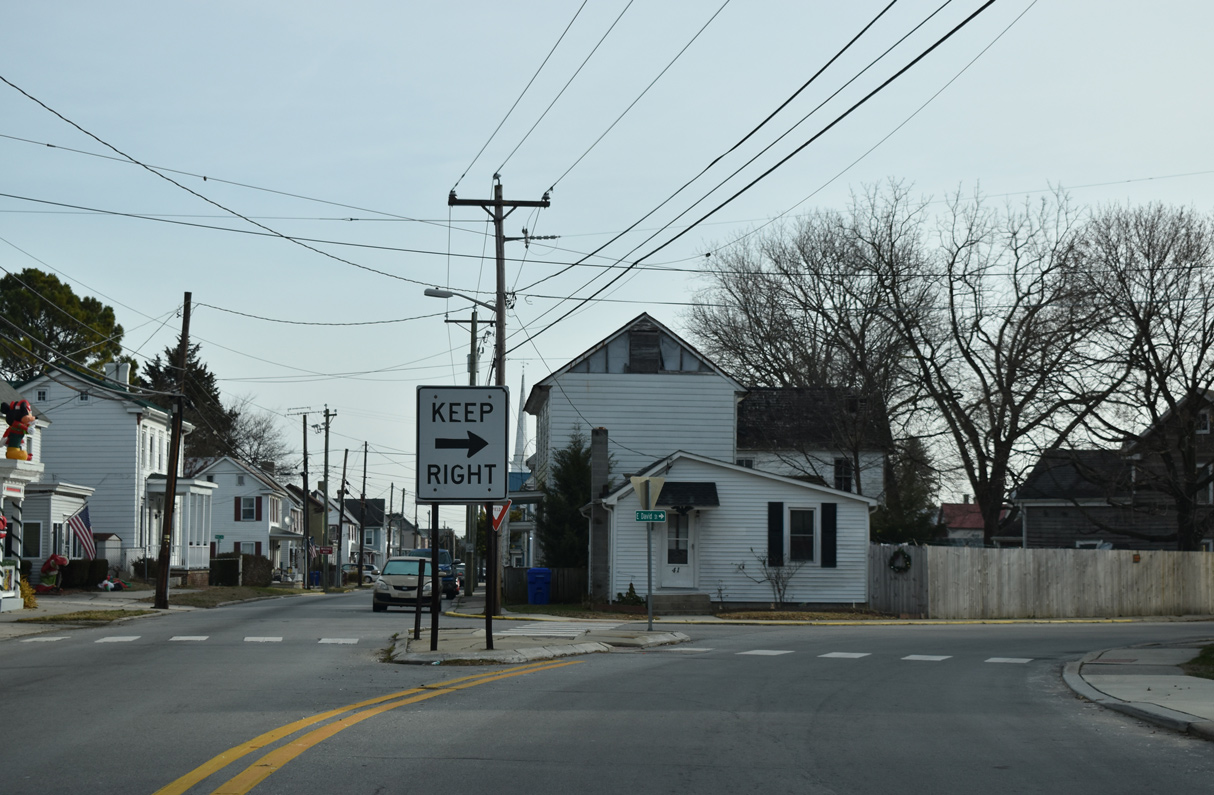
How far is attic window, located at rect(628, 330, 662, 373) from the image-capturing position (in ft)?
143

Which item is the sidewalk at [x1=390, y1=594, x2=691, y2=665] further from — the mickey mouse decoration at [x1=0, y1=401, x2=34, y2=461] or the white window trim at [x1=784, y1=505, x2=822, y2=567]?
the mickey mouse decoration at [x1=0, y1=401, x2=34, y2=461]

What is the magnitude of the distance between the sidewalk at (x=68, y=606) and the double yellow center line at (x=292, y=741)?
461 inches

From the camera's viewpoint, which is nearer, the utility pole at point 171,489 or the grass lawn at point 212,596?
the utility pole at point 171,489

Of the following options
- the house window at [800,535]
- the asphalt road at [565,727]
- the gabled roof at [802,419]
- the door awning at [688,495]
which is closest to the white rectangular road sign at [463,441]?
the asphalt road at [565,727]

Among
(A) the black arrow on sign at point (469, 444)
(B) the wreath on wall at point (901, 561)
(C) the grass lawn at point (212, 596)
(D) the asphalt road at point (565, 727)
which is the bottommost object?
(C) the grass lawn at point (212, 596)

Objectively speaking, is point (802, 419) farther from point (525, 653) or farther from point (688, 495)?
point (525, 653)

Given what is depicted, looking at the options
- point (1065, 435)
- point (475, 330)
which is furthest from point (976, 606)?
point (475, 330)

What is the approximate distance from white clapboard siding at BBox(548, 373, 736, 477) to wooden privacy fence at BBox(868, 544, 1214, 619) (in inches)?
434

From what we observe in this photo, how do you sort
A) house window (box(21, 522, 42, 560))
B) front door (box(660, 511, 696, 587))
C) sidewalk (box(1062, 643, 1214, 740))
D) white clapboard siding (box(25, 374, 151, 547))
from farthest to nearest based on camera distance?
white clapboard siding (box(25, 374, 151, 547)), house window (box(21, 522, 42, 560)), front door (box(660, 511, 696, 587)), sidewalk (box(1062, 643, 1214, 740))

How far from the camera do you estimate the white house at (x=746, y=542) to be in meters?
32.9

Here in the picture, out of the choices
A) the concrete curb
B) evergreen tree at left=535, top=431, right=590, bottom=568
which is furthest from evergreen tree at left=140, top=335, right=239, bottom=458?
the concrete curb

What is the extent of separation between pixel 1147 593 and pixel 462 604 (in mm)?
20639

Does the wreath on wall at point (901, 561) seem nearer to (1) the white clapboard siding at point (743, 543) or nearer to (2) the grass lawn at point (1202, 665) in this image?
(1) the white clapboard siding at point (743, 543)

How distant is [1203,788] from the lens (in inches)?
314
